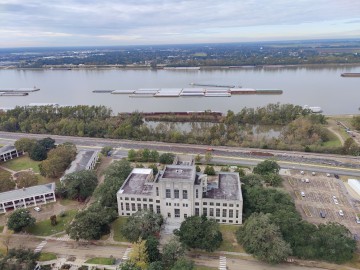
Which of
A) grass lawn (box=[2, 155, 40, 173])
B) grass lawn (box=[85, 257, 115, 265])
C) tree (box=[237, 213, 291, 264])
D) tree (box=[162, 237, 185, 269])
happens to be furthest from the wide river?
grass lawn (box=[85, 257, 115, 265])

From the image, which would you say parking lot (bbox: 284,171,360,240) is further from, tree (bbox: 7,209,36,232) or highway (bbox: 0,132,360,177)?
tree (bbox: 7,209,36,232)

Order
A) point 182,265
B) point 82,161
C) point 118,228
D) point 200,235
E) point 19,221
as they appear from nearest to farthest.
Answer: point 182,265
point 200,235
point 19,221
point 118,228
point 82,161

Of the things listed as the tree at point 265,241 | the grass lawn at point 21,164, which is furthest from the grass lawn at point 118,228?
the grass lawn at point 21,164

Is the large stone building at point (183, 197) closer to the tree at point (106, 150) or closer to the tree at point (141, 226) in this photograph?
the tree at point (141, 226)

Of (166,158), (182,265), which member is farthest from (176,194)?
(166,158)

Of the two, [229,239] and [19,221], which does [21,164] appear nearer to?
[19,221]
